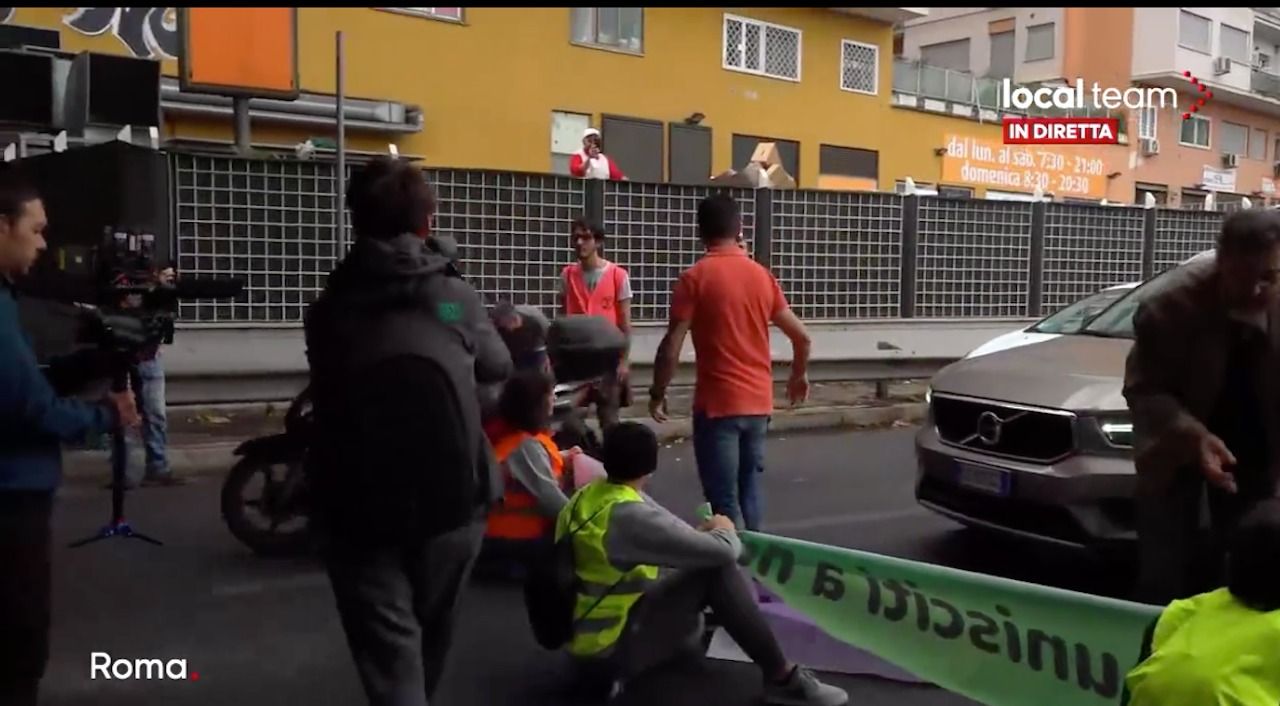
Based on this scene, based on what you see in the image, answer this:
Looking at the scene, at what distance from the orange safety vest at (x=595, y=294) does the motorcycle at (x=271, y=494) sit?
2.05 metres

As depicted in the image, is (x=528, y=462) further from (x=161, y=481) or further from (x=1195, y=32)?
(x=1195, y=32)

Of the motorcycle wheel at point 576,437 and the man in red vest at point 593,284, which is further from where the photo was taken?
the man in red vest at point 593,284

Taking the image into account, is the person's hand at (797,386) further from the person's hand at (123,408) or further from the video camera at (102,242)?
the person's hand at (123,408)

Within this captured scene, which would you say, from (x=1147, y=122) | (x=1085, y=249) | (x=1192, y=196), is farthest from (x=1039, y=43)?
(x=1085, y=249)

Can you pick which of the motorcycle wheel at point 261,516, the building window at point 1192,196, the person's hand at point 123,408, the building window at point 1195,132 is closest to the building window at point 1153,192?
the building window at point 1192,196

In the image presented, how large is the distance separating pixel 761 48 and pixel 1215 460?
2040 cm

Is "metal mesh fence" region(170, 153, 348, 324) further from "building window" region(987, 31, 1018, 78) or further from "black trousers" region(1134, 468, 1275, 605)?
"building window" region(987, 31, 1018, 78)

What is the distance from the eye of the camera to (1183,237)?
14.3m

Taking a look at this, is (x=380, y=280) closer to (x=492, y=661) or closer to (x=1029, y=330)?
(x=492, y=661)

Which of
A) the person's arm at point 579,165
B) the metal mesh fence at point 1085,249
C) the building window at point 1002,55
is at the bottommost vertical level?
the metal mesh fence at point 1085,249

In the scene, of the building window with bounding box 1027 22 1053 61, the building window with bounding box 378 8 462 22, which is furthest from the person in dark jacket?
Result: the building window with bounding box 1027 22 1053 61

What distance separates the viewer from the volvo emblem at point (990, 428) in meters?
5.52

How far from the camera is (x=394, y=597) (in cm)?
301

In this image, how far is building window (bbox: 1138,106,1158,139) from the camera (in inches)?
1299
